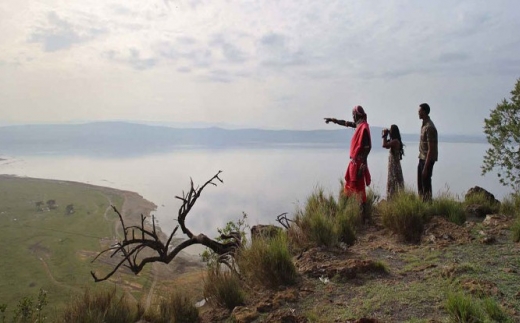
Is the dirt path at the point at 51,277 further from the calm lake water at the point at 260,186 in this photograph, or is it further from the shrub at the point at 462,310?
the shrub at the point at 462,310

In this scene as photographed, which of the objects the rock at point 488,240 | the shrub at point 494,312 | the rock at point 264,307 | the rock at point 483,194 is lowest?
the rock at point 264,307

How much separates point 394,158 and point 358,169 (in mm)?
1594

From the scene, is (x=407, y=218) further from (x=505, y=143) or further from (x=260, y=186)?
(x=260, y=186)

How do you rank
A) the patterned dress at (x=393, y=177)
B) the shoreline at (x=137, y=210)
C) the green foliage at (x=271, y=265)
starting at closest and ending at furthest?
the green foliage at (x=271, y=265), the patterned dress at (x=393, y=177), the shoreline at (x=137, y=210)

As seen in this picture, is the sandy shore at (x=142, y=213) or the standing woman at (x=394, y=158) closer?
the standing woman at (x=394, y=158)

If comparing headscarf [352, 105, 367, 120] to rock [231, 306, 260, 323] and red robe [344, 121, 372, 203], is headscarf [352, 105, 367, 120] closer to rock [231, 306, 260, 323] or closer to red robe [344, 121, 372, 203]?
red robe [344, 121, 372, 203]

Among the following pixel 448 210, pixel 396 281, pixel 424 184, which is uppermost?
pixel 424 184

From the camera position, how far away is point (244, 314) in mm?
4652

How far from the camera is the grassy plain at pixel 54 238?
41125 mm

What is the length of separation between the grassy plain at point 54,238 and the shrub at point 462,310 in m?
22.1

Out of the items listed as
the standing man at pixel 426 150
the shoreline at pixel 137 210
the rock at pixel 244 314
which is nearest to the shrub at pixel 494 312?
the rock at pixel 244 314

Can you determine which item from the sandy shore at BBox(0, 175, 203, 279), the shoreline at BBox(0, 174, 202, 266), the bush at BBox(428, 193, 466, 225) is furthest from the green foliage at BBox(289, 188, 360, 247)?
the shoreline at BBox(0, 174, 202, 266)

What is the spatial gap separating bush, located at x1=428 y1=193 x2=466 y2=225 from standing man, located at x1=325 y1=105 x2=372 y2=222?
138cm

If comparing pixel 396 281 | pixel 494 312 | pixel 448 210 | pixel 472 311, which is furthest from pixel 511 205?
pixel 472 311
